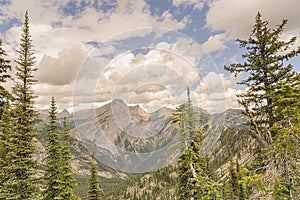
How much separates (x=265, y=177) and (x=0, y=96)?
59.5 ft

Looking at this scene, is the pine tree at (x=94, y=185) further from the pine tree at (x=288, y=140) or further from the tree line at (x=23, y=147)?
the pine tree at (x=288, y=140)

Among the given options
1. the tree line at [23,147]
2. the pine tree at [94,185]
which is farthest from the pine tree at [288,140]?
the pine tree at [94,185]

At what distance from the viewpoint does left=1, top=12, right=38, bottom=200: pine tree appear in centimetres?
1938

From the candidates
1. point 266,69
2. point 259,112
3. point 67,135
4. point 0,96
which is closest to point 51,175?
point 67,135

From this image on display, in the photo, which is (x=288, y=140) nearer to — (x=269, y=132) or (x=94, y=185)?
(x=269, y=132)

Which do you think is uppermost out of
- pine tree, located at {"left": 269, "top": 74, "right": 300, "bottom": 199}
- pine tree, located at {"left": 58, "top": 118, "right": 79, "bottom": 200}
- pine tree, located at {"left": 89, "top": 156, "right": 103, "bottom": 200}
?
pine tree, located at {"left": 269, "top": 74, "right": 300, "bottom": 199}

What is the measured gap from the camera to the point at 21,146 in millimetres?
19656

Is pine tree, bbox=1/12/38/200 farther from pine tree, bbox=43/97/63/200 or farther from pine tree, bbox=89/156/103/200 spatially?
pine tree, bbox=89/156/103/200

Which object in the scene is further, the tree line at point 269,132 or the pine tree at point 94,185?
the pine tree at point 94,185

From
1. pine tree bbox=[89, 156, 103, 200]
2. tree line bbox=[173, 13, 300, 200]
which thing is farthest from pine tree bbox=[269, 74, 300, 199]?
pine tree bbox=[89, 156, 103, 200]

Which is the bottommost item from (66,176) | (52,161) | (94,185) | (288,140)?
(94,185)

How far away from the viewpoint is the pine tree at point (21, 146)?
19375 mm

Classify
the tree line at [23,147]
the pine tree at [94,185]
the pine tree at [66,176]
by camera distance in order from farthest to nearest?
1. the pine tree at [94,185]
2. the pine tree at [66,176]
3. the tree line at [23,147]

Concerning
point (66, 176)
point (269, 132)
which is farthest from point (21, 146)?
point (269, 132)
